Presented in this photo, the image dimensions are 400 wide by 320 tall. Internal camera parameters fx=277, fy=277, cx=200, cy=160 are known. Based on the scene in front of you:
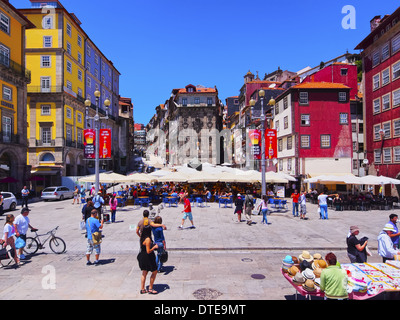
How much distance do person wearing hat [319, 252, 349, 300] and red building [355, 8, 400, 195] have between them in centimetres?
2900

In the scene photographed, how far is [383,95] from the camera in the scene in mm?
30547

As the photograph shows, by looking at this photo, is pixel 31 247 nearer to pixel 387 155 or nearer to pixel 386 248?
pixel 386 248

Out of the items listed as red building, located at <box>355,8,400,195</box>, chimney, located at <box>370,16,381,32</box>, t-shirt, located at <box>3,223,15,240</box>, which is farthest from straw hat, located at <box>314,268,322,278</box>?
A: chimney, located at <box>370,16,381,32</box>

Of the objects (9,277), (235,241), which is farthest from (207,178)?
(9,277)

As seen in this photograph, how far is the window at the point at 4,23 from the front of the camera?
29.1m

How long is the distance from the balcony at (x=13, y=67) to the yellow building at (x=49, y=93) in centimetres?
586

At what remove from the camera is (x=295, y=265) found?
6.02 m

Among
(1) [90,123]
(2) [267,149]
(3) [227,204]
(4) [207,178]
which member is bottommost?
(3) [227,204]

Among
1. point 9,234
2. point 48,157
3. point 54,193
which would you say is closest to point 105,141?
point 54,193

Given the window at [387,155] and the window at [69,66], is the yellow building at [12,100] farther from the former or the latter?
the window at [387,155]

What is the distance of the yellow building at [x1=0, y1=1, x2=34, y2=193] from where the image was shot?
29.1 metres

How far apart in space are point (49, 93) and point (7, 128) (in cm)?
1058
